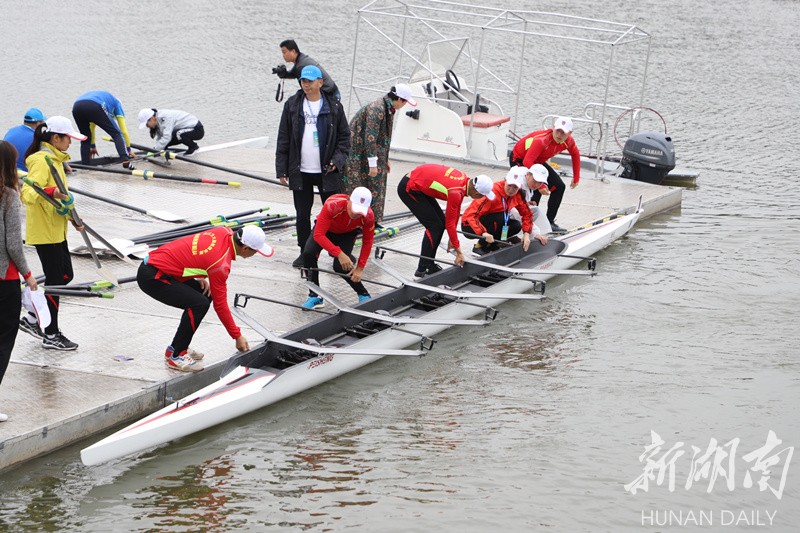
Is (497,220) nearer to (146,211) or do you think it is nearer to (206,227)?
(206,227)

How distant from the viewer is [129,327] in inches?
334

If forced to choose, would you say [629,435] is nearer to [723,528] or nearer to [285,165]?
[723,528]

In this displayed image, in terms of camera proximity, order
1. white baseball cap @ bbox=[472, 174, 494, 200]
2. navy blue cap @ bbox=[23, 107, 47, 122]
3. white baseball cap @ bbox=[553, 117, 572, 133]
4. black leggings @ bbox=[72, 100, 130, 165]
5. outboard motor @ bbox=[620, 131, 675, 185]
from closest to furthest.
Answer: white baseball cap @ bbox=[472, 174, 494, 200]
navy blue cap @ bbox=[23, 107, 47, 122]
white baseball cap @ bbox=[553, 117, 572, 133]
black leggings @ bbox=[72, 100, 130, 165]
outboard motor @ bbox=[620, 131, 675, 185]

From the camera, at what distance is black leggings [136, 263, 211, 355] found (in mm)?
7457

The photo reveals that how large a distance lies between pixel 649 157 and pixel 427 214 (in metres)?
6.63

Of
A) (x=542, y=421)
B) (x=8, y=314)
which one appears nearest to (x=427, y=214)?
(x=542, y=421)

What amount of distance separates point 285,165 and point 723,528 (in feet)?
17.6

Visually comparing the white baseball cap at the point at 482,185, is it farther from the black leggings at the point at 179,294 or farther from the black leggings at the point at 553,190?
the black leggings at the point at 179,294

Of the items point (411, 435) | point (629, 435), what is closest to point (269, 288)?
point (411, 435)

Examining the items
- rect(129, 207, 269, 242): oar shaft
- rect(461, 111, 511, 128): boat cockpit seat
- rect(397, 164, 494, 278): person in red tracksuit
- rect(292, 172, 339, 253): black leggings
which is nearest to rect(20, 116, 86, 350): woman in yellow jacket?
rect(292, 172, 339, 253): black leggings

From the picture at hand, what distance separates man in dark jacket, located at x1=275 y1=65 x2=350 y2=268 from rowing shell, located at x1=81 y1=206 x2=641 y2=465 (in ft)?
4.38

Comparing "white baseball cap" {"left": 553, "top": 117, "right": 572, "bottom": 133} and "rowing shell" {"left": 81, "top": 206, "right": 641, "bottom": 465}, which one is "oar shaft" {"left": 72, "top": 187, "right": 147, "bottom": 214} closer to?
"rowing shell" {"left": 81, "top": 206, "right": 641, "bottom": 465}

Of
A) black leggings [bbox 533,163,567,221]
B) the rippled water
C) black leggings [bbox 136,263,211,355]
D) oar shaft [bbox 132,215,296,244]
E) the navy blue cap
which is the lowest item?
the rippled water

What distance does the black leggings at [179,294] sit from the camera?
7.46 meters
